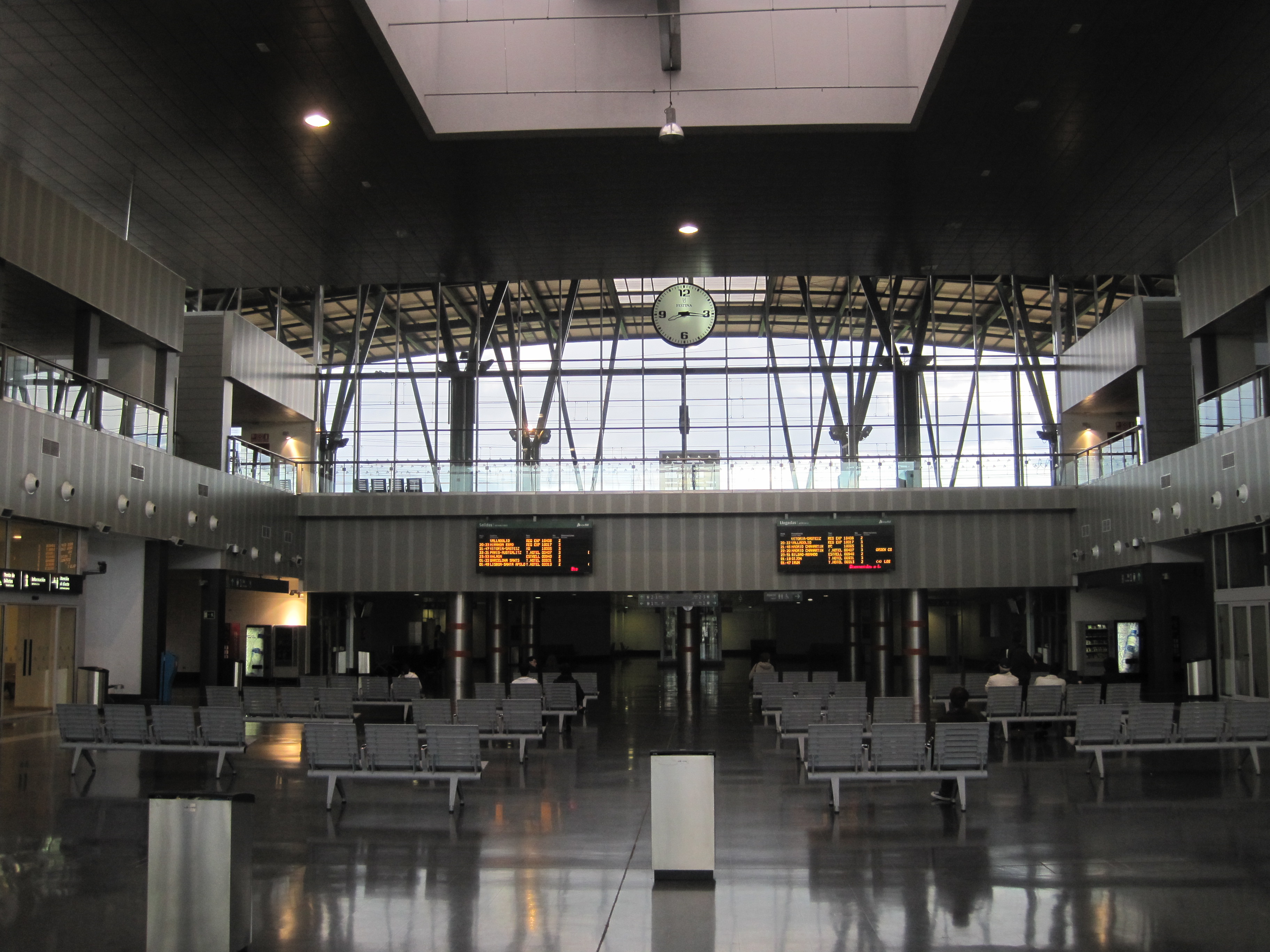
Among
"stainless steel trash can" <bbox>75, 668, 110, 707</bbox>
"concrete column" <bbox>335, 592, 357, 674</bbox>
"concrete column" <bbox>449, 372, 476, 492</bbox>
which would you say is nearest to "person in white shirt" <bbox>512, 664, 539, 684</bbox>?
"stainless steel trash can" <bbox>75, 668, 110, 707</bbox>

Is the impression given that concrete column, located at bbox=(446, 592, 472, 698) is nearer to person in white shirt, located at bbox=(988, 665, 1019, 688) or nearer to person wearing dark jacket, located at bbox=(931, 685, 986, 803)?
person in white shirt, located at bbox=(988, 665, 1019, 688)

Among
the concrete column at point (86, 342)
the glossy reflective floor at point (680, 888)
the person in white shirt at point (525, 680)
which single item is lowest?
the glossy reflective floor at point (680, 888)

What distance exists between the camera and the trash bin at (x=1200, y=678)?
1892 centimetres

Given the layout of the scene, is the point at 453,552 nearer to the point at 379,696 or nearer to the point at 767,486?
the point at 379,696

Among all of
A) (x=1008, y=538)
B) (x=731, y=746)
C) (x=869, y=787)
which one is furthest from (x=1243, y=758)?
(x=1008, y=538)

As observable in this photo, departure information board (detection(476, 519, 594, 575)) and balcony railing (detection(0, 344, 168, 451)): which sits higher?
balcony railing (detection(0, 344, 168, 451))

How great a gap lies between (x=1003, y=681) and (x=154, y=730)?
1214 cm

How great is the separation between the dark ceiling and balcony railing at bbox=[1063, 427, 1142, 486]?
3382 mm

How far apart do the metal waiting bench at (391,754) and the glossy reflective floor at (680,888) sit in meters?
0.34

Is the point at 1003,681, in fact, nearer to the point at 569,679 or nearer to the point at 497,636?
the point at 569,679

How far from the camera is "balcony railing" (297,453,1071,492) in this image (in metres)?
25.5

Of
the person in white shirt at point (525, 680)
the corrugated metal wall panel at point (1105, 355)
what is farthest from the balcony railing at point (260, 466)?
the corrugated metal wall panel at point (1105, 355)

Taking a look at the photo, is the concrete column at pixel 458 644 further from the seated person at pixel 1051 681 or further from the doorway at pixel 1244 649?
the doorway at pixel 1244 649

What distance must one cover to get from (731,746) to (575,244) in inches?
379
